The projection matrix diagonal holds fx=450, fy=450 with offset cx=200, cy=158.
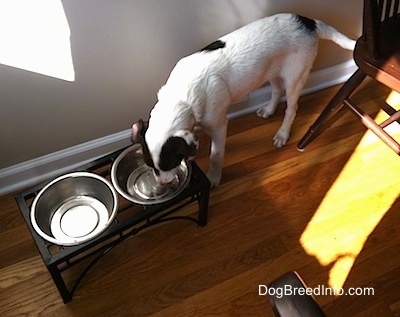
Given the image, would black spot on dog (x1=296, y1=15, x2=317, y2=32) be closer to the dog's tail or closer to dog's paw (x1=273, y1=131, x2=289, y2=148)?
the dog's tail

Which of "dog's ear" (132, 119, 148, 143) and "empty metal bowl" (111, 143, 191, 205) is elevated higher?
"dog's ear" (132, 119, 148, 143)

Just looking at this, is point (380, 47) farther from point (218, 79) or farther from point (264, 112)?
point (264, 112)

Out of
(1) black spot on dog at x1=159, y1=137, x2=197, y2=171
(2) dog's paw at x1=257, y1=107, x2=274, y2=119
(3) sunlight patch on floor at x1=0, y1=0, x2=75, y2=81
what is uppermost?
(3) sunlight patch on floor at x1=0, y1=0, x2=75, y2=81

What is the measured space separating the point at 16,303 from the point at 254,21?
1.28 meters

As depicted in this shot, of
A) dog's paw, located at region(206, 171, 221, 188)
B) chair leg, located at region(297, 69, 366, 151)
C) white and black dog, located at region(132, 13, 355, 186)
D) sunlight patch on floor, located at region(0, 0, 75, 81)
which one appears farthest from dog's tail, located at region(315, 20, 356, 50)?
sunlight patch on floor, located at region(0, 0, 75, 81)

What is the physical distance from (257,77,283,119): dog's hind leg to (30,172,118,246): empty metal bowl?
32.7 inches

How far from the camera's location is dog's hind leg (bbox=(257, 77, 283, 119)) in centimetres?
189

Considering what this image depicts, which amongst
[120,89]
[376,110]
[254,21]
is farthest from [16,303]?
[376,110]

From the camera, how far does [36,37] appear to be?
1384 millimetres

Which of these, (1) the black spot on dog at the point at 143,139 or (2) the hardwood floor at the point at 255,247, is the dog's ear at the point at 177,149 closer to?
(1) the black spot on dog at the point at 143,139

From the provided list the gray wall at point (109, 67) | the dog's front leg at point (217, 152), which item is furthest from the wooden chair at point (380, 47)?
the dog's front leg at point (217, 152)

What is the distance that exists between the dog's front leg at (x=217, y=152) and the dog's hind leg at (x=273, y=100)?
1.36ft

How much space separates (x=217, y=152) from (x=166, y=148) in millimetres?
364

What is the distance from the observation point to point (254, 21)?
1667 mm
